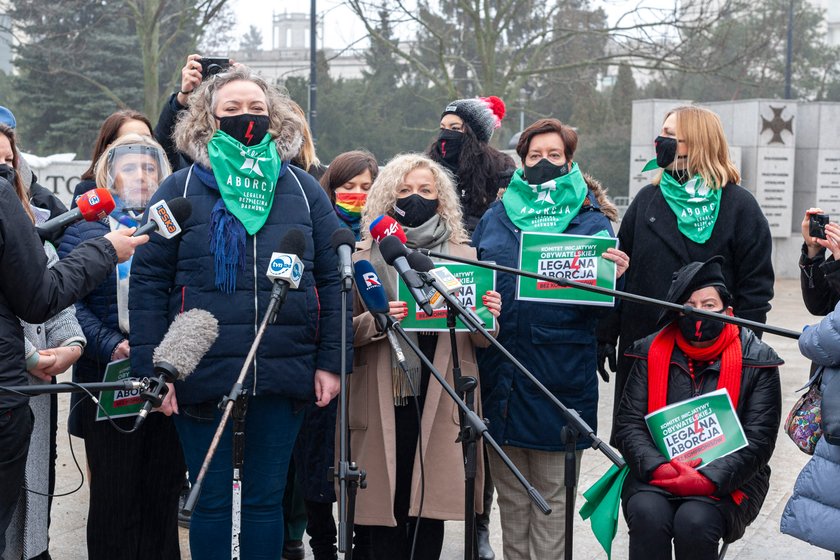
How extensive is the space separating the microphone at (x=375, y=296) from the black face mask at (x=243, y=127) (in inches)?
26.3

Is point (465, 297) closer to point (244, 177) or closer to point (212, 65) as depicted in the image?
→ point (244, 177)

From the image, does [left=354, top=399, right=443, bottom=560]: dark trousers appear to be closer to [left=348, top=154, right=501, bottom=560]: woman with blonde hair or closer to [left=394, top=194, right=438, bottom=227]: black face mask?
[left=348, top=154, right=501, bottom=560]: woman with blonde hair

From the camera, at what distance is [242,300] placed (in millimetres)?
3691

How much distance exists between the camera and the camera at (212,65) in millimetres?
4627

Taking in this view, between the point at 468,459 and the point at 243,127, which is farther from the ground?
the point at 243,127

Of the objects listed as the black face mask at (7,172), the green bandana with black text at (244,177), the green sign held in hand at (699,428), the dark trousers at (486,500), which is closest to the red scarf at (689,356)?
the green sign held in hand at (699,428)

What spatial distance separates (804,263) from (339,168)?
2289mm

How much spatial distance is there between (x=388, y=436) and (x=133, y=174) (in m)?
1.67

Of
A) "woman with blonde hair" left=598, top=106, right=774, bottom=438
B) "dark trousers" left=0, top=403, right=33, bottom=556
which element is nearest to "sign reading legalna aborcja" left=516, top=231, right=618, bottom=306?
"woman with blonde hair" left=598, top=106, right=774, bottom=438

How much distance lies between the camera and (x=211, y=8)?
72.7 feet

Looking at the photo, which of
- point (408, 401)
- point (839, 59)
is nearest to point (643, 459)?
point (408, 401)

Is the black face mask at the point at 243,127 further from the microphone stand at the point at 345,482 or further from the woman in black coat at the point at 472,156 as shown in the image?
the woman in black coat at the point at 472,156

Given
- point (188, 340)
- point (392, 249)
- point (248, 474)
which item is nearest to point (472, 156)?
point (392, 249)

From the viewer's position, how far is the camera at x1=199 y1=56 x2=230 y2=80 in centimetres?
463
